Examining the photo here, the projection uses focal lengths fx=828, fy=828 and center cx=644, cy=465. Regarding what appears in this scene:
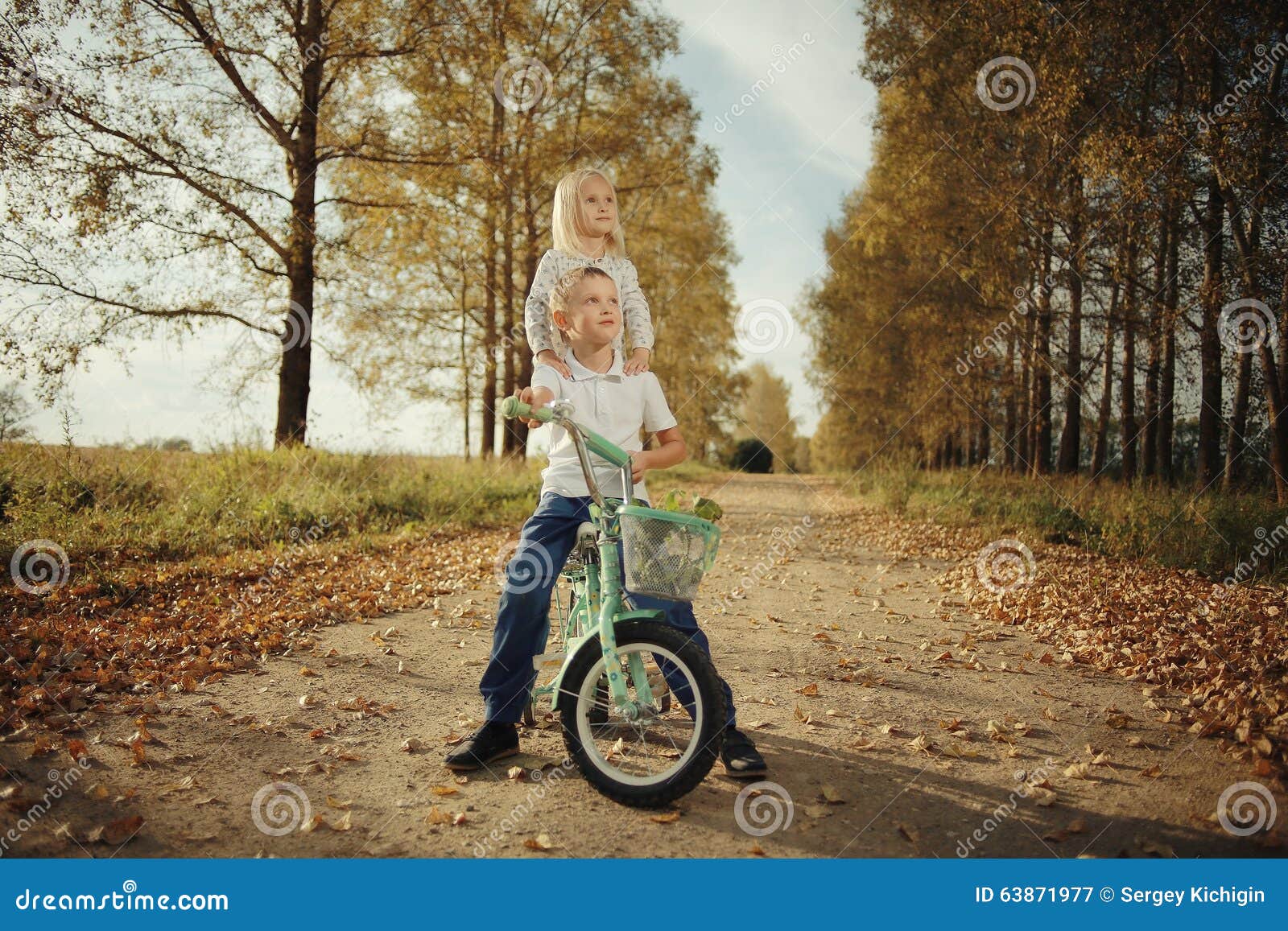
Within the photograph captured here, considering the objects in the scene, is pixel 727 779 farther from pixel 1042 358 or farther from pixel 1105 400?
pixel 1105 400

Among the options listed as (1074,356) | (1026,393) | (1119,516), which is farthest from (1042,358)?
(1119,516)

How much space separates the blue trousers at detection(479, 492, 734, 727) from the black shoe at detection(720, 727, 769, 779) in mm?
65

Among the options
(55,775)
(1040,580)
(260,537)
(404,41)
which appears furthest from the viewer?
(404,41)

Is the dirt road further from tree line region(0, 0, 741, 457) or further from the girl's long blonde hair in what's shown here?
tree line region(0, 0, 741, 457)

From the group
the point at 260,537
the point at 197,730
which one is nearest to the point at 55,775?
the point at 197,730

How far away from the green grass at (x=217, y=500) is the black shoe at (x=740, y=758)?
22.1 feet

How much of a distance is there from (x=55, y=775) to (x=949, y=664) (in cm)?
494

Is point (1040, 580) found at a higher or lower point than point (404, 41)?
lower

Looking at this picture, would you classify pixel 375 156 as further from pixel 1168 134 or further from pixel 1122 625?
pixel 1122 625

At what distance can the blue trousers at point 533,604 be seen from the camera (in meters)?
3.34

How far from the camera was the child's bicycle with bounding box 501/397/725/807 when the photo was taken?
2824 mm

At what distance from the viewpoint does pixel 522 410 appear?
2.83m

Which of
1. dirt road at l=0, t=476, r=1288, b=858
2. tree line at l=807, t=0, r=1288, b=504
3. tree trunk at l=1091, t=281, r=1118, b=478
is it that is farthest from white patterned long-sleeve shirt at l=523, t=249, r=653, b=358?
tree trunk at l=1091, t=281, r=1118, b=478

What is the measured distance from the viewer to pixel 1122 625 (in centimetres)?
621
